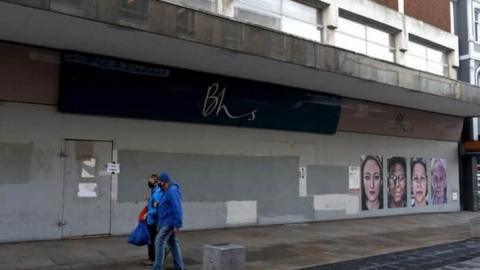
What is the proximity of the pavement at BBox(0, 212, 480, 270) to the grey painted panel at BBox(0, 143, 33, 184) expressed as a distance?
1387mm

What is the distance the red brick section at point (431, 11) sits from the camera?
21250mm

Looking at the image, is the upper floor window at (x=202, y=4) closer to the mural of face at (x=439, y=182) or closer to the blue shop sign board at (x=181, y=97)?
the blue shop sign board at (x=181, y=97)

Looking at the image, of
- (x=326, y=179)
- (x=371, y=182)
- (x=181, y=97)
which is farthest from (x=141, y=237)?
(x=371, y=182)

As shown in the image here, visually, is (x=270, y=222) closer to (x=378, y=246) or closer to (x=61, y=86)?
(x=378, y=246)

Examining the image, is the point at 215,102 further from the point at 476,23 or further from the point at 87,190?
the point at 476,23

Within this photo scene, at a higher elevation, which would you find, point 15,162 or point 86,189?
point 15,162

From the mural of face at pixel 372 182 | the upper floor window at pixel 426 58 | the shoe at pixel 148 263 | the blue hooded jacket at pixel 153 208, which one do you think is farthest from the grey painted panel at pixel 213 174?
the upper floor window at pixel 426 58

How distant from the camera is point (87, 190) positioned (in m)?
11.8

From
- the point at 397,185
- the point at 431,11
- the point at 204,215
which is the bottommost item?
the point at 204,215

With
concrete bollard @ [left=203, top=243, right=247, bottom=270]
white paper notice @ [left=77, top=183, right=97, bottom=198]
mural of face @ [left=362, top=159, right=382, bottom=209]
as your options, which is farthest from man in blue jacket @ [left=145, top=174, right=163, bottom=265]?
→ mural of face @ [left=362, top=159, right=382, bottom=209]

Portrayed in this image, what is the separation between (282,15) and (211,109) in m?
4.48

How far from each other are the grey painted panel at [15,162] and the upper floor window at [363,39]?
37.3 feet

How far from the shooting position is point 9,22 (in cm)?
943

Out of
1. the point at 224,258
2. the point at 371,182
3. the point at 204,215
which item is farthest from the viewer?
the point at 371,182
